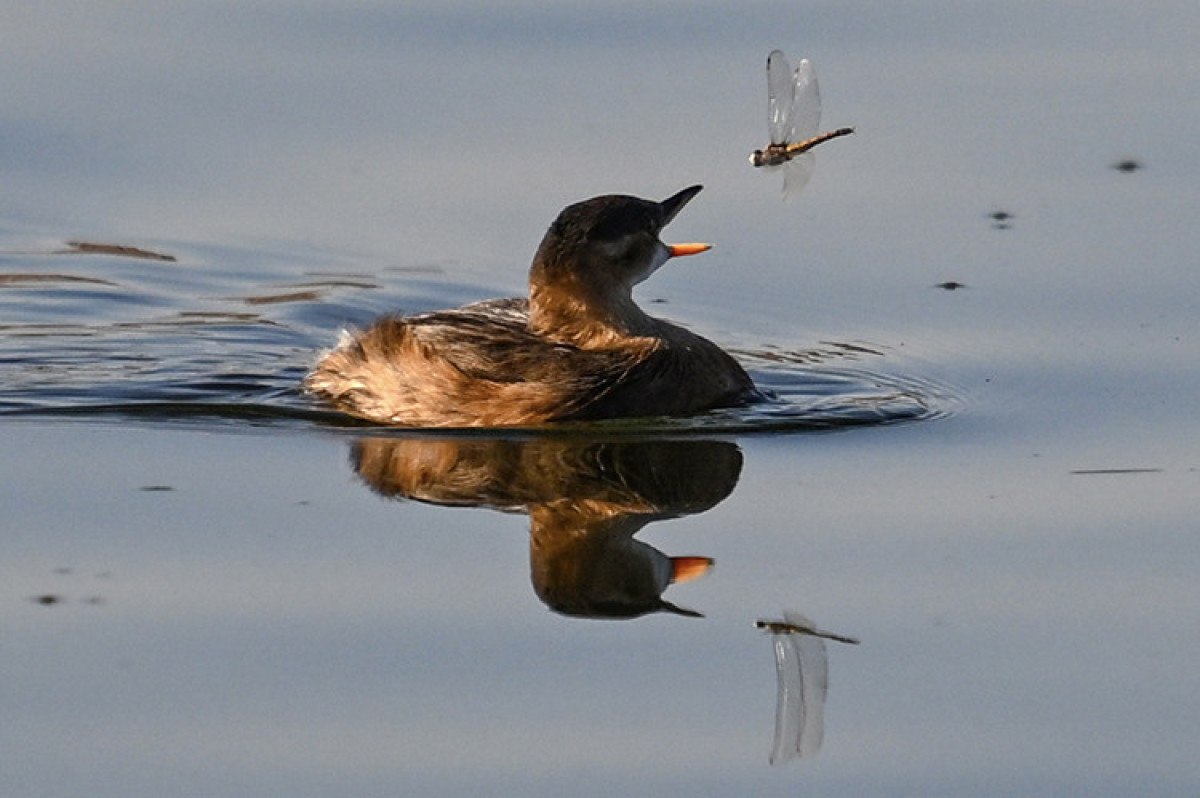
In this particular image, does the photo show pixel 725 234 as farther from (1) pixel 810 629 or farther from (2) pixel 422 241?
(1) pixel 810 629

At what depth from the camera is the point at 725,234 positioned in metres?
Answer: 13.4

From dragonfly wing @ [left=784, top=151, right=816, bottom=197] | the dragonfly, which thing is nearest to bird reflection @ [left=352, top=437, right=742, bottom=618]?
the dragonfly

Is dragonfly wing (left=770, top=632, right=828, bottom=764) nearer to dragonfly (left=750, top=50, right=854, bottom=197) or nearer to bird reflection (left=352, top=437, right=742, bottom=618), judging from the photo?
bird reflection (left=352, top=437, right=742, bottom=618)

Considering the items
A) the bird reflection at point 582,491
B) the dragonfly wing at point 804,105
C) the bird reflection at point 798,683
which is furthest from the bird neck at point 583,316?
the bird reflection at point 798,683

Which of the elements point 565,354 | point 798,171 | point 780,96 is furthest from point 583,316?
point 798,171

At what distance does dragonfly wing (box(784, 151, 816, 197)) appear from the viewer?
1263 centimetres

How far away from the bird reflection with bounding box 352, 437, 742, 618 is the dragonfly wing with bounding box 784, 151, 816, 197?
224 cm

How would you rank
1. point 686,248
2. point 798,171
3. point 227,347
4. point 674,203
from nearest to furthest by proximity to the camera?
1. point 686,248
2. point 674,203
3. point 798,171
4. point 227,347

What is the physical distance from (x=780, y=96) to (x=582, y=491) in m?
2.96

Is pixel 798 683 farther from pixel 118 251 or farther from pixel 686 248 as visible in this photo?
pixel 118 251

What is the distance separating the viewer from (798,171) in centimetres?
1273

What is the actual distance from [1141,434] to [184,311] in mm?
5228

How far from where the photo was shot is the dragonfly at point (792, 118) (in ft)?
39.8

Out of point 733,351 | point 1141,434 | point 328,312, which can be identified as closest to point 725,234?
point 733,351
